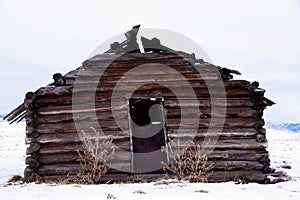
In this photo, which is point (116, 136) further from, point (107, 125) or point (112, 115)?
point (112, 115)

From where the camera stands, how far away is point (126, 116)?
9844 millimetres

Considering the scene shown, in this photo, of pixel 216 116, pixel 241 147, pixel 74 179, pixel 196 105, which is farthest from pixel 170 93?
pixel 74 179

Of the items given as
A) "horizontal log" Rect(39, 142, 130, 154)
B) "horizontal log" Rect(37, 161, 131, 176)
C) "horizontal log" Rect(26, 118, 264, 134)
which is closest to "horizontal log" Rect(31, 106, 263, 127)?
"horizontal log" Rect(26, 118, 264, 134)

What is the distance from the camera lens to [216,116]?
10070 mm

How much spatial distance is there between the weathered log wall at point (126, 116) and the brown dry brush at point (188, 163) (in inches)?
10.6

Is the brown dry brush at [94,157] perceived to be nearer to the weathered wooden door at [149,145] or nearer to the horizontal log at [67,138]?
the horizontal log at [67,138]

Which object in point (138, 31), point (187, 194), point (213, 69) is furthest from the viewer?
point (138, 31)

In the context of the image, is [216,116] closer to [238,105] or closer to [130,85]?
[238,105]

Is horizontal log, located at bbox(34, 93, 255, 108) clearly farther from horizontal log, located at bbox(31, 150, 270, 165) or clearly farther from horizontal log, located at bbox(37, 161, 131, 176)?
horizontal log, located at bbox(37, 161, 131, 176)

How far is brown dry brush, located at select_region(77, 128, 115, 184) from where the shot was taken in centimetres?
939

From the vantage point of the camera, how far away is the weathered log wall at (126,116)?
9.80 metres

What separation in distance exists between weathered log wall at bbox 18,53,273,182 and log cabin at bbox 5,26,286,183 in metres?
0.03

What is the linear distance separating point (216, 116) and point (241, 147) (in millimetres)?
1063

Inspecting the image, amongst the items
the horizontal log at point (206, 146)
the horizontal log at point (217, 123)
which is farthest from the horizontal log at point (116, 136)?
the horizontal log at point (217, 123)
